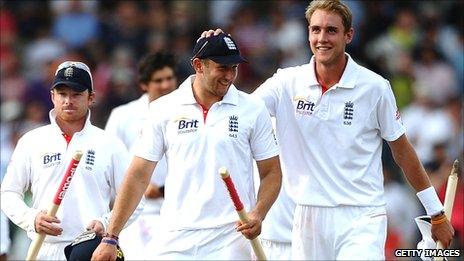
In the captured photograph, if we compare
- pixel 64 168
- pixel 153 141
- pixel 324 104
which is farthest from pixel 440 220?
pixel 64 168

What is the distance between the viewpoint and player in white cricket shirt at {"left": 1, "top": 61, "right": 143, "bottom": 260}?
1098 centimetres

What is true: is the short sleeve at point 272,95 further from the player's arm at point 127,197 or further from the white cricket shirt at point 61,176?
the white cricket shirt at point 61,176

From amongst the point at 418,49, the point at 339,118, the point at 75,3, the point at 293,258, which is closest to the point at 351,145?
the point at 339,118

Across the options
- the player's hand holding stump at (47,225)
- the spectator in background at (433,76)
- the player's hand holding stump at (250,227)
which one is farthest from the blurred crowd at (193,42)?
the player's hand holding stump at (250,227)

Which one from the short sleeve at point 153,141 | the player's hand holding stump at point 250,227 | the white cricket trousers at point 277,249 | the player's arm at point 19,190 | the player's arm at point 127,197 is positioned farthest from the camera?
the white cricket trousers at point 277,249

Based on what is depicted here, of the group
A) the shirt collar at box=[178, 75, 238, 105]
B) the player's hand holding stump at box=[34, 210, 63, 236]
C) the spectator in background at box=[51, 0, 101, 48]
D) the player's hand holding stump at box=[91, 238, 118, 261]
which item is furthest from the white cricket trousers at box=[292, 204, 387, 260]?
the spectator in background at box=[51, 0, 101, 48]

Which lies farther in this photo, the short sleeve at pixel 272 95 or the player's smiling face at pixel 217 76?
the short sleeve at pixel 272 95

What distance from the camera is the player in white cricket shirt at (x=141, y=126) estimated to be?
44.2 ft

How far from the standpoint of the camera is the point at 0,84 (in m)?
20.8

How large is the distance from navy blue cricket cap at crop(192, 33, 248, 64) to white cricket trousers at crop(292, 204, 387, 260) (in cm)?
131

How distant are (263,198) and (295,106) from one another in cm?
90

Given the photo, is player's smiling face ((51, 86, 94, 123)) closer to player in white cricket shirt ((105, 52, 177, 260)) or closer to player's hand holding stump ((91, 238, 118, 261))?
player's hand holding stump ((91, 238, 118, 261))

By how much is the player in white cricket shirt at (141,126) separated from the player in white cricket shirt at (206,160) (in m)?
2.97

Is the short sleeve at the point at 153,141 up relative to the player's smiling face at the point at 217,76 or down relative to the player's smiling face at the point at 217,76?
down
